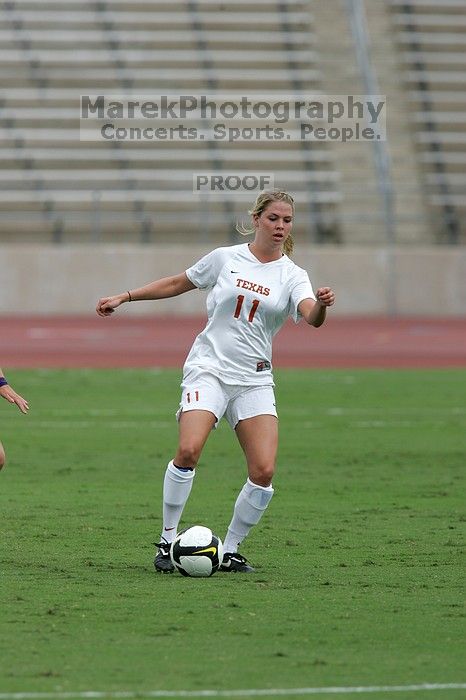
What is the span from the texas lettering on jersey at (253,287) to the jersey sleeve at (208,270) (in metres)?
0.23

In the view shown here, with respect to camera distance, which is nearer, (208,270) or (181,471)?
(181,471)

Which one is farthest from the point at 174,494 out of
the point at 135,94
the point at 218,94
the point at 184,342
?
the point at 218,94

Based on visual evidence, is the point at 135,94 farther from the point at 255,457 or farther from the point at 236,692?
the point at 236,692

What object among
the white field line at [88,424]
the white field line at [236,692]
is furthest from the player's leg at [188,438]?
the white field line at [88,424]

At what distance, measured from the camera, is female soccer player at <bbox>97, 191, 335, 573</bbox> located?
8117mm

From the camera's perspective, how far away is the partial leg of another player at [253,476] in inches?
320

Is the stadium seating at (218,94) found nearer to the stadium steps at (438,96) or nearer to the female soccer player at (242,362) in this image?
the stadium steps at (438,96)

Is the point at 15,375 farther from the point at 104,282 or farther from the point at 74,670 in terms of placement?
Answer: the point at 74,670

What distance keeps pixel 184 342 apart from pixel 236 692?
19.7 m

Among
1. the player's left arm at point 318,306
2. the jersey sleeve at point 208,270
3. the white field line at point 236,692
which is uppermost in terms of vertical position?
the jersey sleeve at point 208,270

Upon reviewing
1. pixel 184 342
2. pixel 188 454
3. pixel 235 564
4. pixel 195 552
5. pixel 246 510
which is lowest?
pixel 235 564

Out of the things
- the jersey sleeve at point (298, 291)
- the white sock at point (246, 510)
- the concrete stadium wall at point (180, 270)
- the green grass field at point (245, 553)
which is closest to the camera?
the green grass field at point (245, 553)

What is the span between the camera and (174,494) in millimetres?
8148

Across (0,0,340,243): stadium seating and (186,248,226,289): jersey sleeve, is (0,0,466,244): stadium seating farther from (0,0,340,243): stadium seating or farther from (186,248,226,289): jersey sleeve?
(186,248,226,289): jersey sleeve
